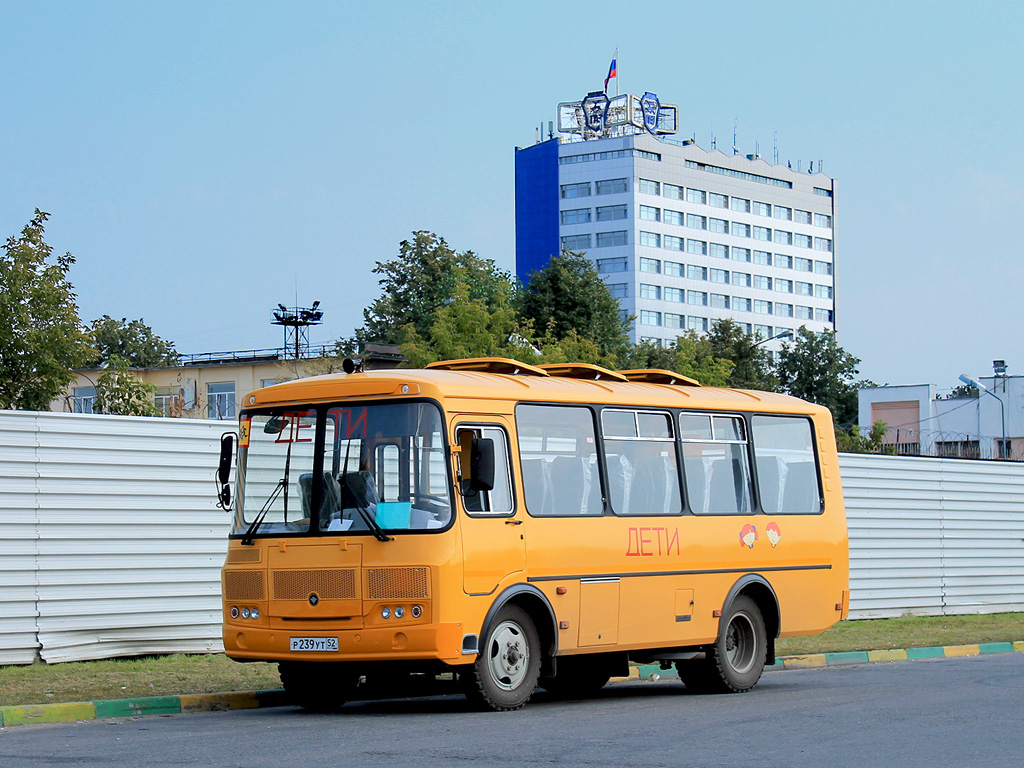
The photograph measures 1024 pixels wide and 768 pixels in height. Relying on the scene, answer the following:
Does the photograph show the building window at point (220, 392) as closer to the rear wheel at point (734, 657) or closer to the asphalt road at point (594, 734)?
the rear wheel at point (734, 657)

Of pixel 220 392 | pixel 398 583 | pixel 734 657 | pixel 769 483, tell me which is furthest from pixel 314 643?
pixel 220 392

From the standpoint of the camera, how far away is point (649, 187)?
137 meters

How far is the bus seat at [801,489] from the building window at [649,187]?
12142cm

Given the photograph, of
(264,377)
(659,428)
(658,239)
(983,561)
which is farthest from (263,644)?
(658,239)

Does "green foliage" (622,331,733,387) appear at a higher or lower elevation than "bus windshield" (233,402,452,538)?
higher

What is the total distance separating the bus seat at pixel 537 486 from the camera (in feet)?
41.5

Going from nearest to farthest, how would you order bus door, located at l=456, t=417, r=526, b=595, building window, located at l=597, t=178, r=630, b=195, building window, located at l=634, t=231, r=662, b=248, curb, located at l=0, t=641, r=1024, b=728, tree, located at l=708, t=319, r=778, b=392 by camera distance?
1. curb, located at l=0, t=641, r=1024, b=728
2. bus door, located at l=456, t=417, r=526, b=595
3. tree, located at l=708, t=319, r=778, b=392
4. building window, located at l=597, t=178, r=630, b=195
5. building window, located at l=634, t=231, r=662, b=248

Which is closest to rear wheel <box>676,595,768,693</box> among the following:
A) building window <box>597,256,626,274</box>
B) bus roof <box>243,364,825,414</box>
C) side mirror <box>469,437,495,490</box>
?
bus roof <box>243,364,825,414</box>

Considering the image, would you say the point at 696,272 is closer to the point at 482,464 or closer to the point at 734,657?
the point at 734,657

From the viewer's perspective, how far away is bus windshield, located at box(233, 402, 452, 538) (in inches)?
465

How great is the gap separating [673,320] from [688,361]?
297ft

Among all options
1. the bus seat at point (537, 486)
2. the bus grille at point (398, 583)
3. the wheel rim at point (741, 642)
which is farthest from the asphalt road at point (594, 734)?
the bus seat at point (537, 486)

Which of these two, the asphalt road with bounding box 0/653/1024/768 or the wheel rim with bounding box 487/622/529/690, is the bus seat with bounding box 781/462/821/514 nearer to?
the asphalt road with bounding box 0/653/1024/768

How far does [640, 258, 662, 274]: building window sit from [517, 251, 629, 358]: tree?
7293 centimetres
